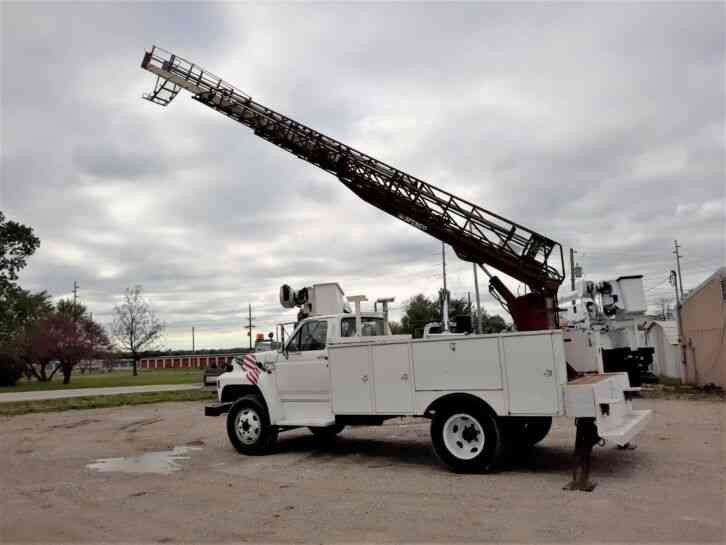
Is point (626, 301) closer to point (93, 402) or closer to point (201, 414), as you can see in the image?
point (201, 414)

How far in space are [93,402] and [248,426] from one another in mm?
13349

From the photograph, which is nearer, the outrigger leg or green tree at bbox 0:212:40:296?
the outrigger leg

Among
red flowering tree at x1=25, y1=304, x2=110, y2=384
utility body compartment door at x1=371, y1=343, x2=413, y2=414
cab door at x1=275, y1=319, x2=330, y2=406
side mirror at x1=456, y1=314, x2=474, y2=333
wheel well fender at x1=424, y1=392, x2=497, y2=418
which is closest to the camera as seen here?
wheel well fender at x1=424, y1=392, x2=497, y2=418

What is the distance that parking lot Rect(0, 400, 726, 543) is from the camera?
5.89 m

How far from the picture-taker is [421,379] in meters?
8.66

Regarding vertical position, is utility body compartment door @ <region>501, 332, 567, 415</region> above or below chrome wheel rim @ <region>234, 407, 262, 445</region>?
above

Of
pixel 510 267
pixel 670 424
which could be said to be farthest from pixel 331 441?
pixel 670 424

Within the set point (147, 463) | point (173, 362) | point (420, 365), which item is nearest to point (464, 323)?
point (420, 365)

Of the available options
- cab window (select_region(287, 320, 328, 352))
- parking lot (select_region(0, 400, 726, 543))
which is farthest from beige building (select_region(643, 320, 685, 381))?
cab window (select_region(287, 320, 328, 352))

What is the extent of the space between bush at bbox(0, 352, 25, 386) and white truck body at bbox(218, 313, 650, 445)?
34.0 metres

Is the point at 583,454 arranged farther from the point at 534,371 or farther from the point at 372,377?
the point at 372,377

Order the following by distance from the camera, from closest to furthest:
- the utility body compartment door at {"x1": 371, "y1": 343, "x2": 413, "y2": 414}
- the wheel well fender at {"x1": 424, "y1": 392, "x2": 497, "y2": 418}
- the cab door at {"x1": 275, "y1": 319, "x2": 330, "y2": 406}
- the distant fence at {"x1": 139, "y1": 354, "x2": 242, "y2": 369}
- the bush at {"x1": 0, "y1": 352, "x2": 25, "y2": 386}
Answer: the wheel well fender at {"x1": 424, "y1": 392, "x2": 497, "y2": 418} → the utility body compartment door at {"x1": 371, "y1": 343, "x2": 413, "y2": 414} → the cab door at {"x1": 275, "y1": 319, "x2": 330, "y2": 406} → the bush at {"x1": 0, "y1": 352, "x2": 25, "y2": 386} → the distant fence at {"x1": 139, "y1": 354, "x2": 242, "y2": 369}

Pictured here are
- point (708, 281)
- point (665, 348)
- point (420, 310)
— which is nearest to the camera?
point (708, 281)

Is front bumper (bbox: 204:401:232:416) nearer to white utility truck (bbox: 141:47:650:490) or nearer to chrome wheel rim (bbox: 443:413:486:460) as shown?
white utility truck (bbox: 141:47:650:490)
